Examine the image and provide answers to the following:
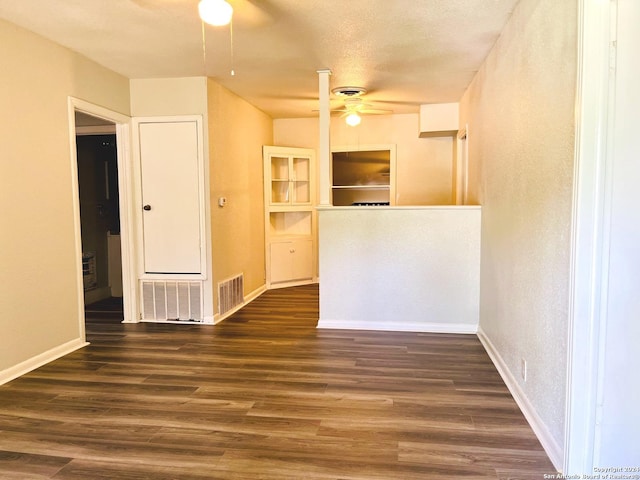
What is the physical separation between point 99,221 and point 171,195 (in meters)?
2.09

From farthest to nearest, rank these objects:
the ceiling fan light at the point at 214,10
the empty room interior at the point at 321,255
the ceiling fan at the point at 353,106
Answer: the ceiling fan at the point at 353,106
the ceiling fan light at the point at 214,10
the empty room interior at the point at 321,255

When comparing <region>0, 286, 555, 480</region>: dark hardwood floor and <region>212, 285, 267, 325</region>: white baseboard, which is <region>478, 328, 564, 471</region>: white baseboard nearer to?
<region>0, 286, 555, 480</region>: dark hardwood floor

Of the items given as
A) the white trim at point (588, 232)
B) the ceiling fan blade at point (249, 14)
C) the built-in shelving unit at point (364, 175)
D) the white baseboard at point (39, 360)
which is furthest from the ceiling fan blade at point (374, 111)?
the white baseboard at point (39, 360)

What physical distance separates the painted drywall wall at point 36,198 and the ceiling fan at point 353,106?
2.53 metres

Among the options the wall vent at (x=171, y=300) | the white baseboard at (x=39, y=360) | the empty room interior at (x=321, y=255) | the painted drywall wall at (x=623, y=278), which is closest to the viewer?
the painted drywall wall at (x=623, y=278)

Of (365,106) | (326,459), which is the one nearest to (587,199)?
(326,459)

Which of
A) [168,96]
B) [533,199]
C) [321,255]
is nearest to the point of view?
[533,199]

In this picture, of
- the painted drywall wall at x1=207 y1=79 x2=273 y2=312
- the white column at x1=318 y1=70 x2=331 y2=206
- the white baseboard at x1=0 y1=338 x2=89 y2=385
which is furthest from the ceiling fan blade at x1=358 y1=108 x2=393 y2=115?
the white baseboard at x1=0 y1=338 x2=89 y2=385

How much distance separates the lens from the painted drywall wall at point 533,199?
188 cm

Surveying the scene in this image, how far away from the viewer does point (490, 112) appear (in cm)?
340

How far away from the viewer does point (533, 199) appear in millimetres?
2271

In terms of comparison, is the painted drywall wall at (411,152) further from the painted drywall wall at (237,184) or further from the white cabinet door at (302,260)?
the white cabinet door at (302,260)

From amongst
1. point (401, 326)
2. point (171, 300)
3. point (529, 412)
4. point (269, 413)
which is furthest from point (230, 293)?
point (529, 412)

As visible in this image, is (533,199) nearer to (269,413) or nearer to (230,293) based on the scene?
(269,413)
